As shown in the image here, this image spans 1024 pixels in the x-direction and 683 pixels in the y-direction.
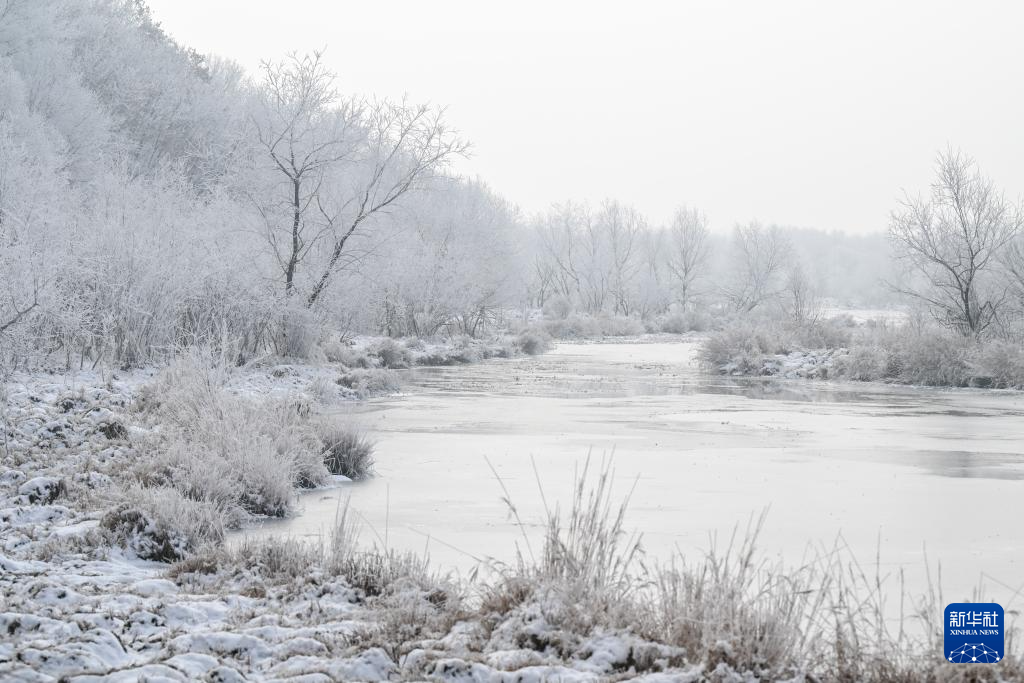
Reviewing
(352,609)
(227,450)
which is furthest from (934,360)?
(352,609)

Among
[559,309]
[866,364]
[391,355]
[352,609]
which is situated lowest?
[352,609]

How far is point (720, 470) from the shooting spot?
13961mm

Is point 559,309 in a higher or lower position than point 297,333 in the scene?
higher

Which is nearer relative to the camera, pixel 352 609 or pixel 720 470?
pixel 352 609

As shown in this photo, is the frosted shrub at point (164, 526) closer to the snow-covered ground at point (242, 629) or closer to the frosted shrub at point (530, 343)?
the snow-covered ground at point (242, 629)

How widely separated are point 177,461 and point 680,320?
2416 inches

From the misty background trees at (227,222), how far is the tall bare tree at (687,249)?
A: 30.5m

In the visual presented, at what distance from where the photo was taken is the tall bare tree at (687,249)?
8800 cm

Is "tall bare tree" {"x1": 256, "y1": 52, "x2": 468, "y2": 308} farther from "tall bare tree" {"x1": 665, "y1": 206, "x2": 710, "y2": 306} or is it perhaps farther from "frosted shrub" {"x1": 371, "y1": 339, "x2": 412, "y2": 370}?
"tall bare tree" {"x1": 665, "y1": 206, "x2": 710, "y2": 306}

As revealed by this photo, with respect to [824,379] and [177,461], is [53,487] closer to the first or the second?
[177,461]

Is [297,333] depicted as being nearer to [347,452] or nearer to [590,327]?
[347,452]

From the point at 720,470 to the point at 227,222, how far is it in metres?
18.1

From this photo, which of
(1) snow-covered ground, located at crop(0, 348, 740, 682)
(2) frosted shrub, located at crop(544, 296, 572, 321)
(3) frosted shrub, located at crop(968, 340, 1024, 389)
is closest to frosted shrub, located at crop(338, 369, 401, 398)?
(1) snow-covered ground, located at crop(0, 348, 740, 682)

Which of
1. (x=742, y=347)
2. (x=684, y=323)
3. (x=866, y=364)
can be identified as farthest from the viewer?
(x=684, y=323)
